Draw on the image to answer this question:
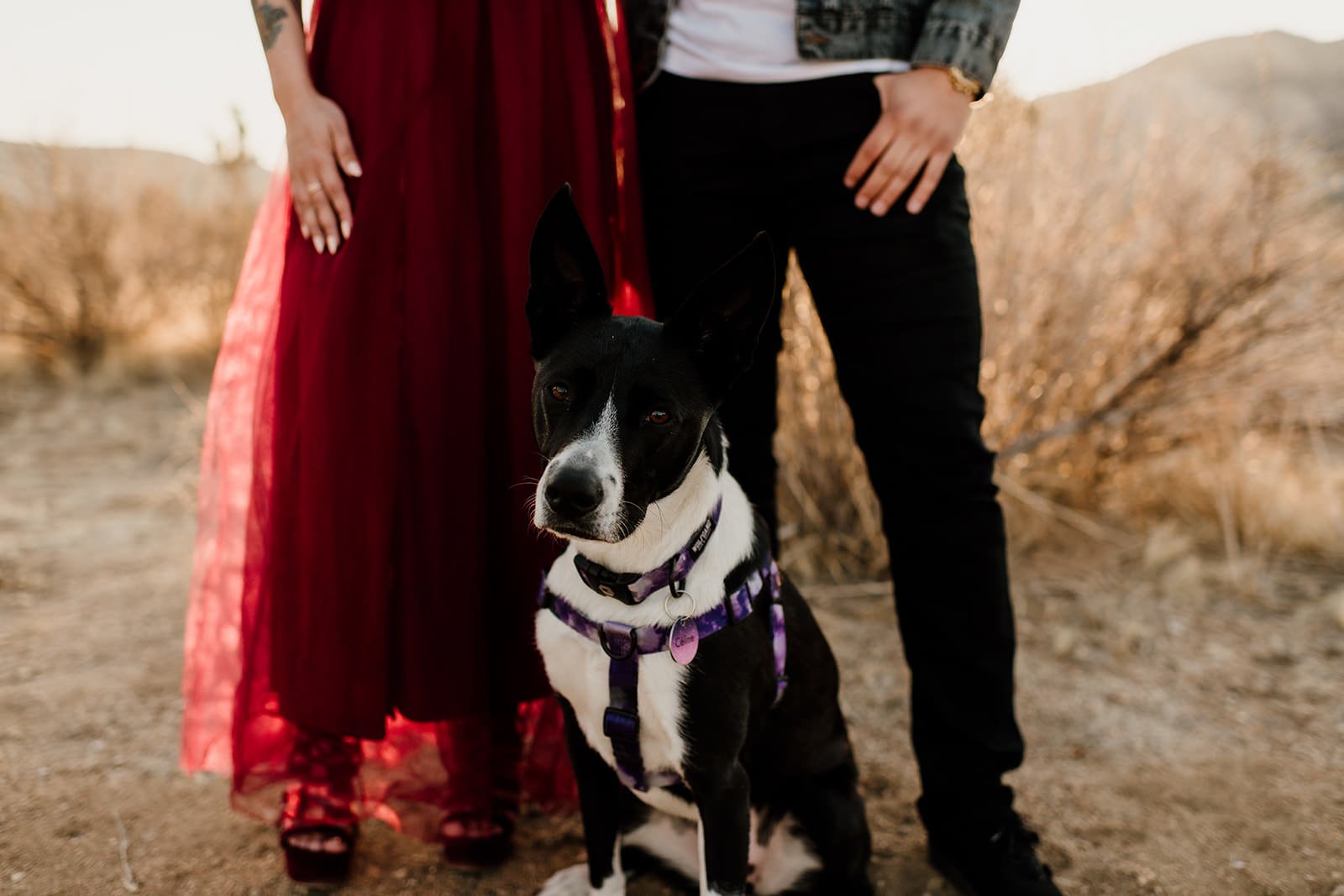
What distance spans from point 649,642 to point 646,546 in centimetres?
15

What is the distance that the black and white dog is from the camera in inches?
57.9

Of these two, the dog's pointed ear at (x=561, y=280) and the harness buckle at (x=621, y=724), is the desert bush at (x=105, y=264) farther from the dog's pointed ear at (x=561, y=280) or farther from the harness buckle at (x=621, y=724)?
the harness buckle at (x=621, y=724)

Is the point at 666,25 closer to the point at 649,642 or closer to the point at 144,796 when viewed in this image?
the point at 649,642

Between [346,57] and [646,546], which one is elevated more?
[346,57]

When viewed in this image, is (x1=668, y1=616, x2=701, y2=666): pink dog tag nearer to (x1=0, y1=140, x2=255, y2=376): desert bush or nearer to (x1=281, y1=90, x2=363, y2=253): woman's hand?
(x1=281, y1=90, x2=363, y2=253): woman's hand

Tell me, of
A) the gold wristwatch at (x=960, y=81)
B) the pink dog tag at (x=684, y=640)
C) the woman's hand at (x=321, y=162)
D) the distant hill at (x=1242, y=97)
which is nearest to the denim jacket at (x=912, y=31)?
the gold wristwatch at (x=960, y=81)

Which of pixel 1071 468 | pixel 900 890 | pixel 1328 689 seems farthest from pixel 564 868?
pixel 1071 468

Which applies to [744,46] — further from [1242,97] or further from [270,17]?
[1242,97]

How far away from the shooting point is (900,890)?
2.01m

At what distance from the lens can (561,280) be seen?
5.24 feet

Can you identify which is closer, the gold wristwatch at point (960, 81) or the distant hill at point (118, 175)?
the gold wristwatch at point (960, 81)

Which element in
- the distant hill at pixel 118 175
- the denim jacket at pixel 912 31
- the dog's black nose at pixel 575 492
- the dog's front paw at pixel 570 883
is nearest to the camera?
the dog's black nose at pixel 575 492

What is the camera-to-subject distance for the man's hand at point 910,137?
1.71m

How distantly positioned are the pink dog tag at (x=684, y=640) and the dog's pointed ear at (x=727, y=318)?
38 cm
